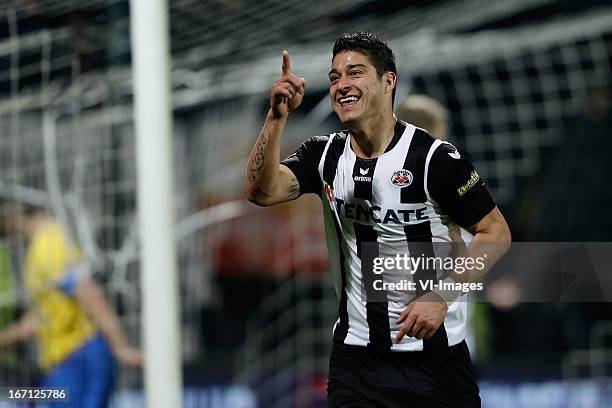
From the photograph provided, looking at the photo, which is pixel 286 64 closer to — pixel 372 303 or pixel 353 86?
pixel 353 86

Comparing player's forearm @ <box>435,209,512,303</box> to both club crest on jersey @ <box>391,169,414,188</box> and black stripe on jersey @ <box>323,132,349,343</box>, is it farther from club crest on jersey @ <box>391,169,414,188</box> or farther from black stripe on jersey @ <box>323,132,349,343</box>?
black stripe on jersey @ <box>323,132,349,343</box>

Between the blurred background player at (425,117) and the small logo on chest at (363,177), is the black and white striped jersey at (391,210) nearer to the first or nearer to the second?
the small logo on chest at (363,177)

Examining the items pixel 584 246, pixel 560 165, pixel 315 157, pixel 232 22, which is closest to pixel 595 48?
pixel 560 165

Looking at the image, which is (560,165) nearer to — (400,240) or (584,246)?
(584,246)

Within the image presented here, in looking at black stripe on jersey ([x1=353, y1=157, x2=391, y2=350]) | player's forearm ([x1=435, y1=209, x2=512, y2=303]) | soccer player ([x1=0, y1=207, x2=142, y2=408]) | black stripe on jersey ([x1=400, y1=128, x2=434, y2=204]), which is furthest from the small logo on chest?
soccer player ([x1=0, y1=207, x2=142, y2=408])

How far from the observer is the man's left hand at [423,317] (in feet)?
10.6

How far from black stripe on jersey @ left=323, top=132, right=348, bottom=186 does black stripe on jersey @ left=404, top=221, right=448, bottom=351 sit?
30 cm

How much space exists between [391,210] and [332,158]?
0.92ft

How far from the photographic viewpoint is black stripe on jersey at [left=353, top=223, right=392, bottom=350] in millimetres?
3469

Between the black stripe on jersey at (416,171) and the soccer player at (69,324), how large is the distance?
1.83 meters

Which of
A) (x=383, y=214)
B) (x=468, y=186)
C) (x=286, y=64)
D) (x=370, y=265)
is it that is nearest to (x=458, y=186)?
(x=468, y=186)

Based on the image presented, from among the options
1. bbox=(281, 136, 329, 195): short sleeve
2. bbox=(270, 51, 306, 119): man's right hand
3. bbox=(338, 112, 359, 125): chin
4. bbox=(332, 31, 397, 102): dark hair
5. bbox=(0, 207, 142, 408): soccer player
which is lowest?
bbox=(0, 207, 142, 408): soccer player

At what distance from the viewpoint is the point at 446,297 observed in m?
3.31

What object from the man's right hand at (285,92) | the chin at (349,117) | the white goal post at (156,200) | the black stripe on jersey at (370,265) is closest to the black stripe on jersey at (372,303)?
the black stripe on jersey at (370,265)
